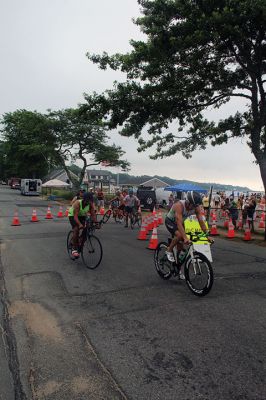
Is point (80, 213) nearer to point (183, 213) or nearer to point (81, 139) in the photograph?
point (183, 213)

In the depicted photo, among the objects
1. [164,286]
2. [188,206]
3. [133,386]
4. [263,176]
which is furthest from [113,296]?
[263,176]

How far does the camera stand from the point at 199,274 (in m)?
5.91

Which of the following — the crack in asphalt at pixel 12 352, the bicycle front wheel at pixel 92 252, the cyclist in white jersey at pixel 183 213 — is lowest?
the crack in asphalt at pixel 12 352

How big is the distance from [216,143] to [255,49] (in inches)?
160

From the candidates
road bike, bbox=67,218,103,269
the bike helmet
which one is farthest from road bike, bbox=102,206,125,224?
the bike helmet

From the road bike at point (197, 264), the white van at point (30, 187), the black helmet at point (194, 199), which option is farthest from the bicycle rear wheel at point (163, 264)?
the white van at point (30, 187)

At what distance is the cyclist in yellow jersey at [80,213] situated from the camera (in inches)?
322

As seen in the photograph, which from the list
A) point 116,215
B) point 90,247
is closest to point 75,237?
point 90,247

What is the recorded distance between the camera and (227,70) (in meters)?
13.4

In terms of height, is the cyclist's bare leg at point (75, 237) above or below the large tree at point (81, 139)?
below

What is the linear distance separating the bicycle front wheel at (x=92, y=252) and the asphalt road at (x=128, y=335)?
0.79 ft

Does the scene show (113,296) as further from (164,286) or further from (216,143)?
(216,143)

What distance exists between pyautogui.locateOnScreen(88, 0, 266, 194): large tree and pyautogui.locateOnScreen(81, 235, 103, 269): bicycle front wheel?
6516 mm

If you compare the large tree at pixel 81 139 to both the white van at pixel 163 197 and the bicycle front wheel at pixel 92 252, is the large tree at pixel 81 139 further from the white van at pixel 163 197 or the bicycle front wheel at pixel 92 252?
the bicycle front wheel at pixel 92 252
